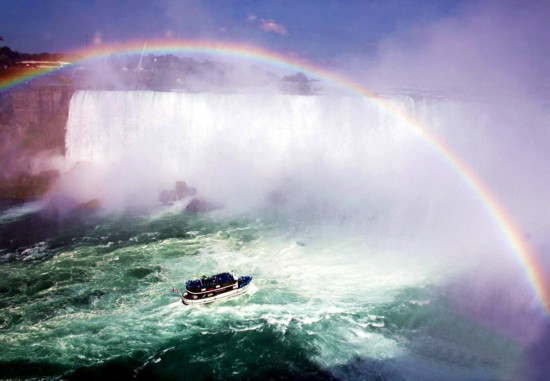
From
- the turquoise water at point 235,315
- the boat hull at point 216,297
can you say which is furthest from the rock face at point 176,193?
the boat hull at point 216,297

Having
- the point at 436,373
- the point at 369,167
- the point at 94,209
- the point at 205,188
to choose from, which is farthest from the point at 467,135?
the point at 94,209

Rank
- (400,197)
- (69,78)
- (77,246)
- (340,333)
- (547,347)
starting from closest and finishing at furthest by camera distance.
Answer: (547,347), (340,333), (77,246), (400,197), (69,78)

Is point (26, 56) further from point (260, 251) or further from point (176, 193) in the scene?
point (260, 251)

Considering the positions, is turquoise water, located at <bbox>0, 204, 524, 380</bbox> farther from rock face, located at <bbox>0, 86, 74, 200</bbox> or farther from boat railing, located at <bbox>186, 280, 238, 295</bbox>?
rock face, located at <bbox>0, 86, 74, 200</bbox>

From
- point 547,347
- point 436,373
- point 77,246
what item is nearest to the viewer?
point 436,373

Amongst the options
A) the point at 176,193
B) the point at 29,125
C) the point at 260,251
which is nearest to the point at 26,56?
the point at 29,125

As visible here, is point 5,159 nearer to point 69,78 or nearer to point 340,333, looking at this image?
point 69,78
